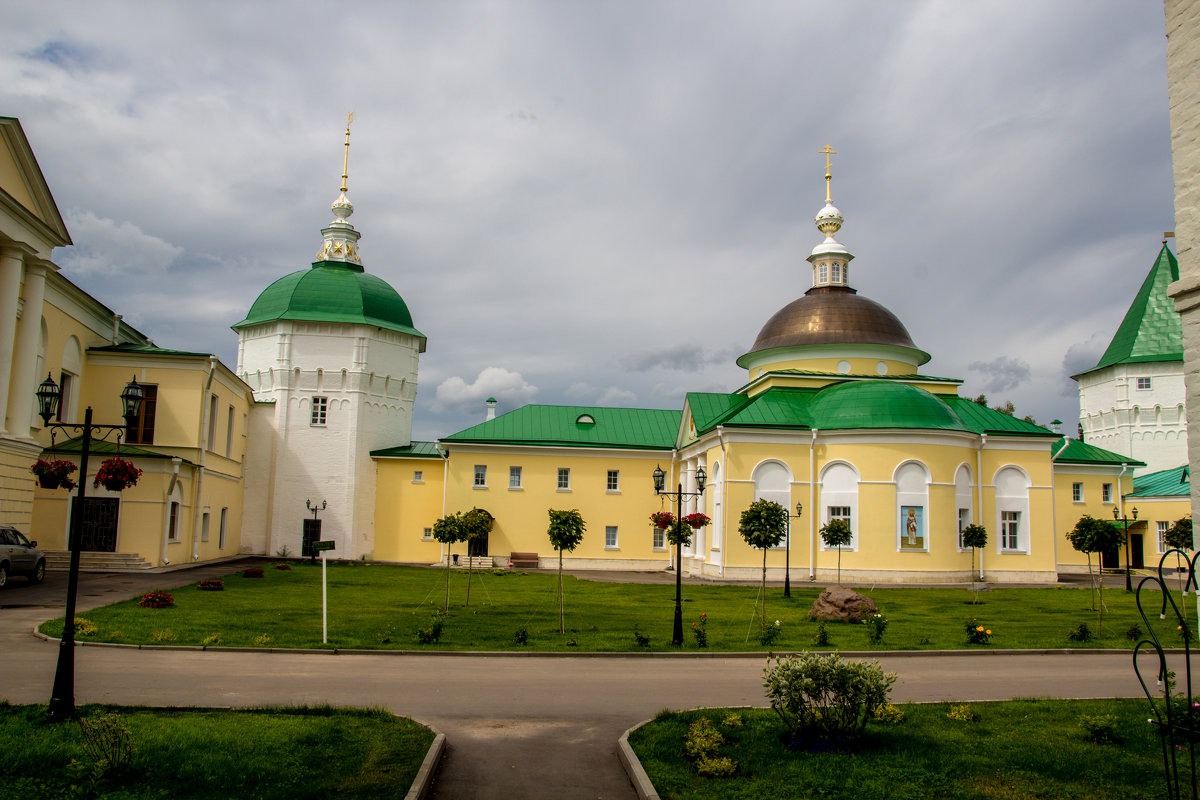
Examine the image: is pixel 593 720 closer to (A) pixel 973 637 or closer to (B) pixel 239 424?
(A) pixel 973 637

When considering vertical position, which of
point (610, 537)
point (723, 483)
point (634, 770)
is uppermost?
point (723, 483)

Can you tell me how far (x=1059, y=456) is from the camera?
139 ft

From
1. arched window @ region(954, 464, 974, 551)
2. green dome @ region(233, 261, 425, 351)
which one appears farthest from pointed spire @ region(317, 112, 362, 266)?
arched window @ region(954, 464, 974, 551)

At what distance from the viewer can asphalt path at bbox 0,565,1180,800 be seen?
8188mm

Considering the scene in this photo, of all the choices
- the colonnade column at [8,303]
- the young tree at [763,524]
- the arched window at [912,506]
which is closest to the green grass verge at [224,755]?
the young tree at [763,524]

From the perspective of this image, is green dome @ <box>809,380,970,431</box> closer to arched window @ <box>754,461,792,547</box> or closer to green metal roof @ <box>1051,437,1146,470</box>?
arched window @ <box>754,461,792,547</box>

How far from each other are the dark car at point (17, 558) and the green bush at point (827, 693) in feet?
65.8

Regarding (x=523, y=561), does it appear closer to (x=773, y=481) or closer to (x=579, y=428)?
(x=579, y=428)

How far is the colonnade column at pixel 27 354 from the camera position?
24.7 metres

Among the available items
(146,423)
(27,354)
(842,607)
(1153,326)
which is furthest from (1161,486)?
(27,354)

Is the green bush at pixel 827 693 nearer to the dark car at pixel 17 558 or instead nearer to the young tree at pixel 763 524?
the young tree at pixel 763 524

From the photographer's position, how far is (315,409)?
41094 mm

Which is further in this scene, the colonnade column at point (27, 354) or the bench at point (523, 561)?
the bench at point (523, 561)

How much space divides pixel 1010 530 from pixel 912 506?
6.16 m
